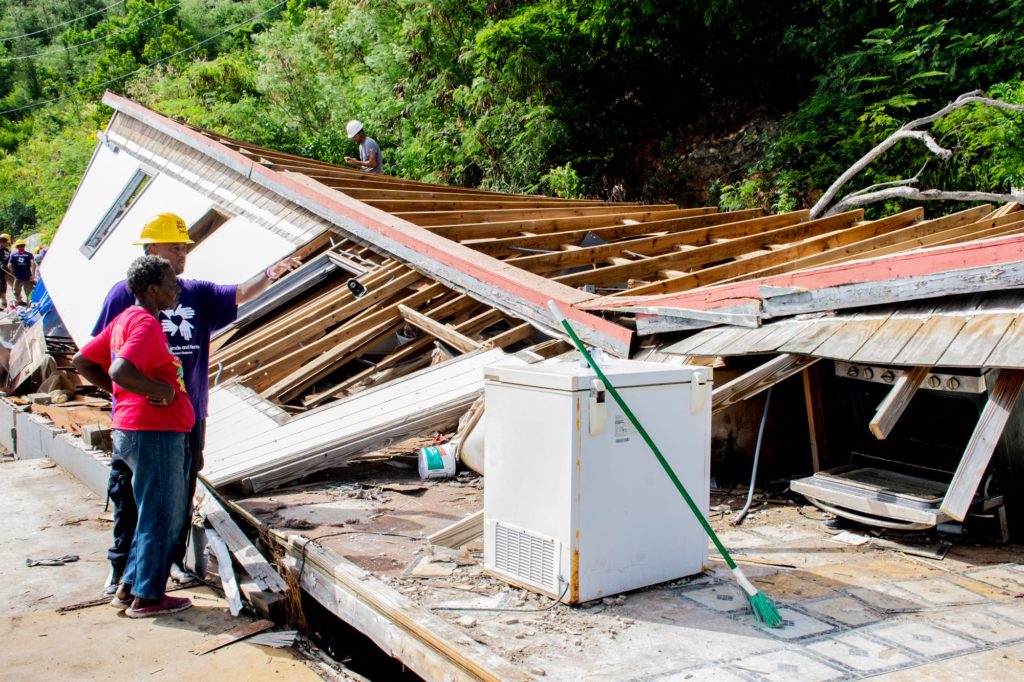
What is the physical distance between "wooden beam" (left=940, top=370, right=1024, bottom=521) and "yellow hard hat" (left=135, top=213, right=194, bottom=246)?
403cm

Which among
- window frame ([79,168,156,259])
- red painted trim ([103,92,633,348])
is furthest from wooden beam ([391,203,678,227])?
window frame ([79,168,156,259])

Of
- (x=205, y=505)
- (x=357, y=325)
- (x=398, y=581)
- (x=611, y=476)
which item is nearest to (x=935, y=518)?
(x=611, y=476)

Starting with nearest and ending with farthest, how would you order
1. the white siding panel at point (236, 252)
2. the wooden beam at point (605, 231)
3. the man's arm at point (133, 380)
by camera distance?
the man's arm at point (133, 380), the wooden beam at point (605, 231), the white siding panel at point (236, 252)

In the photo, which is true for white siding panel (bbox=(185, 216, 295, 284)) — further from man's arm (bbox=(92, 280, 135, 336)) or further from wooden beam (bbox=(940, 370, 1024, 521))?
wooden beam (bbox=(940, 370, 1024, 521))

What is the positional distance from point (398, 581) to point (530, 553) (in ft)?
2.00

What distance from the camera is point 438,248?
7176 mm

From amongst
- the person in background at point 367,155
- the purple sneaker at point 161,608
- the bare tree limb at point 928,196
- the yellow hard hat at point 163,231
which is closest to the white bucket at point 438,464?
the purple sneaker at point 161,608

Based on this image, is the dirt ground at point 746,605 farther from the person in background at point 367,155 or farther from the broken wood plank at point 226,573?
the person in background at point 367,155

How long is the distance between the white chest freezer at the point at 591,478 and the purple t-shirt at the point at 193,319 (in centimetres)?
167

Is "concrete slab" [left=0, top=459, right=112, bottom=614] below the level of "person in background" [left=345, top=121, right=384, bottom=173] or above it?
below

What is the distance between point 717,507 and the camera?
4949 millimetres

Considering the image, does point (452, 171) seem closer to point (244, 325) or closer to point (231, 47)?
point (244, 325)

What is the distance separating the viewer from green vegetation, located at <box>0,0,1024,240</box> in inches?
454

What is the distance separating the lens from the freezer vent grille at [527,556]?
133 inches
